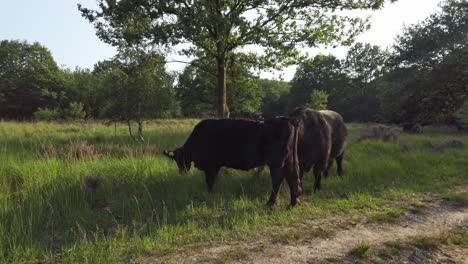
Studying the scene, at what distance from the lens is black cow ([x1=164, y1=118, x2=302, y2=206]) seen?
19.7ft

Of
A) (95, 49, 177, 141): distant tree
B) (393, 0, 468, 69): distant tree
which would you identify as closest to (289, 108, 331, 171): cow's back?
(95, 49, 177, 141): distant tree

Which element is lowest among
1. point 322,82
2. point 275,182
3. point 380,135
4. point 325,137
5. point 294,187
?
point 294,187

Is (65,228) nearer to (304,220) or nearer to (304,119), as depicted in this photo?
Result: (304,220)

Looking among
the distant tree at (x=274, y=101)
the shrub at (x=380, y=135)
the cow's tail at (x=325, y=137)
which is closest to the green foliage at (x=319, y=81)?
the distant tree at (x=274, y=101)

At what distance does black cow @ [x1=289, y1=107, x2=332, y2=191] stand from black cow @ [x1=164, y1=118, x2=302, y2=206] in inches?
32.6

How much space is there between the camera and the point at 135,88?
1397cm

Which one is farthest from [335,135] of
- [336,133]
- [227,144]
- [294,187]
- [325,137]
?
[227,144]

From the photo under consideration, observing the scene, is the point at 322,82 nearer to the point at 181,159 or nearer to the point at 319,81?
the point at 319,81

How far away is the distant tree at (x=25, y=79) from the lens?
51.5 metres

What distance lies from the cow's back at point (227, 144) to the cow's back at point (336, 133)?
2806 mm

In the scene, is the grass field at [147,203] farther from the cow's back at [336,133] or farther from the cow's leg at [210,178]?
the cow's back at [336,133]

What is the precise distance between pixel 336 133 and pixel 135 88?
8.92 metres

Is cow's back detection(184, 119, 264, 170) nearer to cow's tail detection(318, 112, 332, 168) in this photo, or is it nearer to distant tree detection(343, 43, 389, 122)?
cow's tail detection(318, 112, 332, 168)

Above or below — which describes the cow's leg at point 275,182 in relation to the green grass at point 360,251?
above
